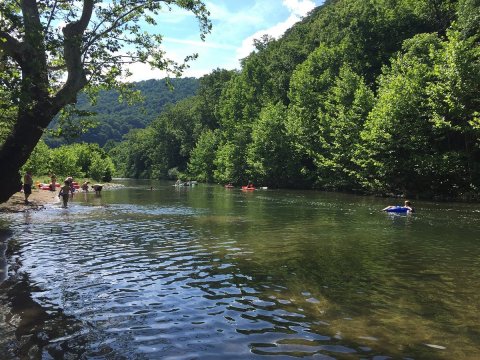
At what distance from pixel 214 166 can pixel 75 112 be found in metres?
107

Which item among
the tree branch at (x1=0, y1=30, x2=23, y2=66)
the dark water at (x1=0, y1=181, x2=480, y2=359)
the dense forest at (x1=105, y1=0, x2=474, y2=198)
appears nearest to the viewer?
the dark water at (x1=0, y1=181, x2=480, y2=359)

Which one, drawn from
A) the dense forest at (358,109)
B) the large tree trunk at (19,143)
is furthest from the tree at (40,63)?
→ the dense forest at (358,109)

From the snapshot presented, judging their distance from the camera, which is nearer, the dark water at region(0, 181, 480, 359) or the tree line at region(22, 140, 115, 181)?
the dark water at region(0, 181, 480, 359)

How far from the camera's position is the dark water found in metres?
7.89

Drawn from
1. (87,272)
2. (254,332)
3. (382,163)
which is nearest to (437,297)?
(254,332)

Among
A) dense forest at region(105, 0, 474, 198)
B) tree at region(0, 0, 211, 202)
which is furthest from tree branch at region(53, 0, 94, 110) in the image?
dense forest at region(105, 0, 474, 198)

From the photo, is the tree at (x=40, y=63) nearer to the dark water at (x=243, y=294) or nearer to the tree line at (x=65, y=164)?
the dark water at (x=243, y=294)

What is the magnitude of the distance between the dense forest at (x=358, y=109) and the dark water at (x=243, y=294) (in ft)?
94.5

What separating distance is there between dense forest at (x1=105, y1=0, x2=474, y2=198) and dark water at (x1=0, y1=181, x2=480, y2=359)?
2882 centimetres

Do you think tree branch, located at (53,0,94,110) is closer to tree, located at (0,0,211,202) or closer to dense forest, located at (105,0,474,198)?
tree, located at (0,0,211,202)

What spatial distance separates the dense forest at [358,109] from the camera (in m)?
47.2

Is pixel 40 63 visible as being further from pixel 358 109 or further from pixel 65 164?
pixel 65 164

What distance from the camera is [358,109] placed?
6259 centimetres

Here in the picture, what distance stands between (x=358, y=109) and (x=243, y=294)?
55898 mm
